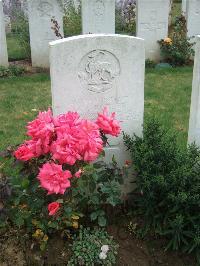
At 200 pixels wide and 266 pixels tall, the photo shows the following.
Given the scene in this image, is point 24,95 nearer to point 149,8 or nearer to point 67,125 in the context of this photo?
point 149,8

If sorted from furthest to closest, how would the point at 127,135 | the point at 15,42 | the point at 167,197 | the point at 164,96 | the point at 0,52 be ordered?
1. the point at 15,42
2. the point at 0,52
3. the point at 164,96
4. the point at 127,135
5. the point at 167,197

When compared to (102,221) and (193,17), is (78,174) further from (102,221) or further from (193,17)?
(193,17)

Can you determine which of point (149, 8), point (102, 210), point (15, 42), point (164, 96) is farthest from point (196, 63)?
point (15, 42)

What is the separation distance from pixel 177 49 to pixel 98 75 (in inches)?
215

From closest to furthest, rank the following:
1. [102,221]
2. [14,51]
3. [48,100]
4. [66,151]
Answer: [66,151] < [102,221] < [48,100] < [14,51]

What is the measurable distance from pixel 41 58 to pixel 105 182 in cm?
549

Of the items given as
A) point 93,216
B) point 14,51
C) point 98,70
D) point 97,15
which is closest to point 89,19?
point 97,15

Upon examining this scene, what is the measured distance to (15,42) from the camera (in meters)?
10.5

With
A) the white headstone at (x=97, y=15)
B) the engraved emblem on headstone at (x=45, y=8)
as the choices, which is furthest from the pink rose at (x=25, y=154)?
the white headstone at (x=97, y=15)

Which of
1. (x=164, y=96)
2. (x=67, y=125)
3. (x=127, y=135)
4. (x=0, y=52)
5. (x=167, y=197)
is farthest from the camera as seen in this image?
(x=0, y=52)

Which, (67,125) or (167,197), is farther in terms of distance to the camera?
(167,197)

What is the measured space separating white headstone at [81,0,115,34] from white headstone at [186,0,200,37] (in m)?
1.59

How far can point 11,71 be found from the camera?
7.67 m

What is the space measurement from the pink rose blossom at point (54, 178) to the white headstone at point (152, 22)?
6.20 meters
